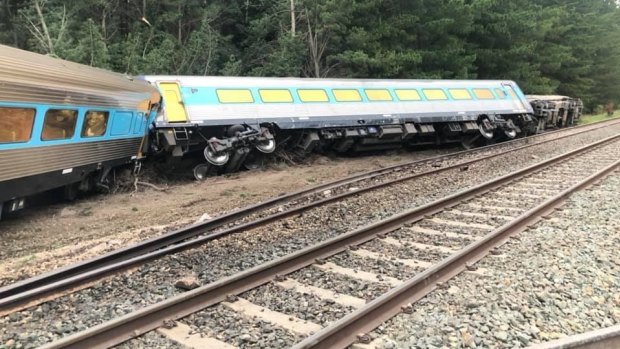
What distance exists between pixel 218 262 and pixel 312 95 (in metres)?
10.2

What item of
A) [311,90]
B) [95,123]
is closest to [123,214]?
[95,123]

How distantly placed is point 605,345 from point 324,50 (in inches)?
1093

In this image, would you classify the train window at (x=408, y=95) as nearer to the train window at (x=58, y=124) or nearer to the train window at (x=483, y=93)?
the train window at (x=483, y=93)

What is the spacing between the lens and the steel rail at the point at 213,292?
451cm

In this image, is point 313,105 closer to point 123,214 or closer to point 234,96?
point 234,96

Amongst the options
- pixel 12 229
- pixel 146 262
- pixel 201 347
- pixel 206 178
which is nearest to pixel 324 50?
pixel 206 178

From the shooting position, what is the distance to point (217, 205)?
1105 cm

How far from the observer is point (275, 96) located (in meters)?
15.7

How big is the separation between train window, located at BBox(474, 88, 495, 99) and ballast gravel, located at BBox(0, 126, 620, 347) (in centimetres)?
1006

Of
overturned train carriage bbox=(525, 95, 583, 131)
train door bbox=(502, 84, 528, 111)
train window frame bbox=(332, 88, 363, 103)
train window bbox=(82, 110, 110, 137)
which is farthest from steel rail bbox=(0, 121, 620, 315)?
overturned train carriage bbox=(525, 95, 583, 131)

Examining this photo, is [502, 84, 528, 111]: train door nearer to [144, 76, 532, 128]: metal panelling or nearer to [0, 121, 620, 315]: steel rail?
[144, 76, 532, 128]: metal panelling

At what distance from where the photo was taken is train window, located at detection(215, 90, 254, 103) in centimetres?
1474

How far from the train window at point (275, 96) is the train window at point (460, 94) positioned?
23.3 ft

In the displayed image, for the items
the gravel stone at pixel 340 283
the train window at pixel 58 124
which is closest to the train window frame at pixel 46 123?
the train window at pixel 58 124
